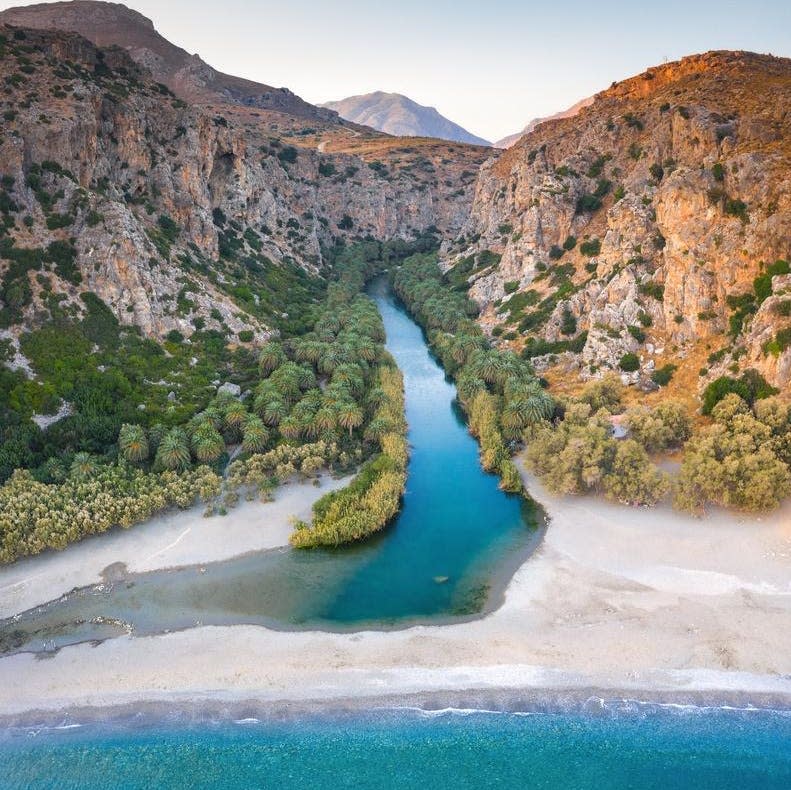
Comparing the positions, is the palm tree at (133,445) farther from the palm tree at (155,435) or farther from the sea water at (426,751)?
the sea water at (426,751)

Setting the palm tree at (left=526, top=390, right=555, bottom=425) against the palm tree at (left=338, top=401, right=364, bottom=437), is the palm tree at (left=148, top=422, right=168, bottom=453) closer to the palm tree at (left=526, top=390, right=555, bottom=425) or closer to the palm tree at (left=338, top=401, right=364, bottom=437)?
the palm tree at (left=338, top=401, right=364, bottom=437)

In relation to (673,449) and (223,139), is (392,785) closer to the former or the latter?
(673,449)

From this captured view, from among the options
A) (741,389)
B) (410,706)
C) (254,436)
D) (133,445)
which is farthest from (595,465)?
(133,445)

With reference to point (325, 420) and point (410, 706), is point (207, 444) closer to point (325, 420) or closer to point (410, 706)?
point (325, 420)

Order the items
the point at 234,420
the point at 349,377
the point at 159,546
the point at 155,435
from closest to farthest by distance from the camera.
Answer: the point at 159,546, the point at 155,435, the point at 234,420, the point at 349,377

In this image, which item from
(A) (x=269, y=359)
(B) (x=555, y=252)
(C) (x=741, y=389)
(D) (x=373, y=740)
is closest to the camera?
(D) (x=373, y=740)
